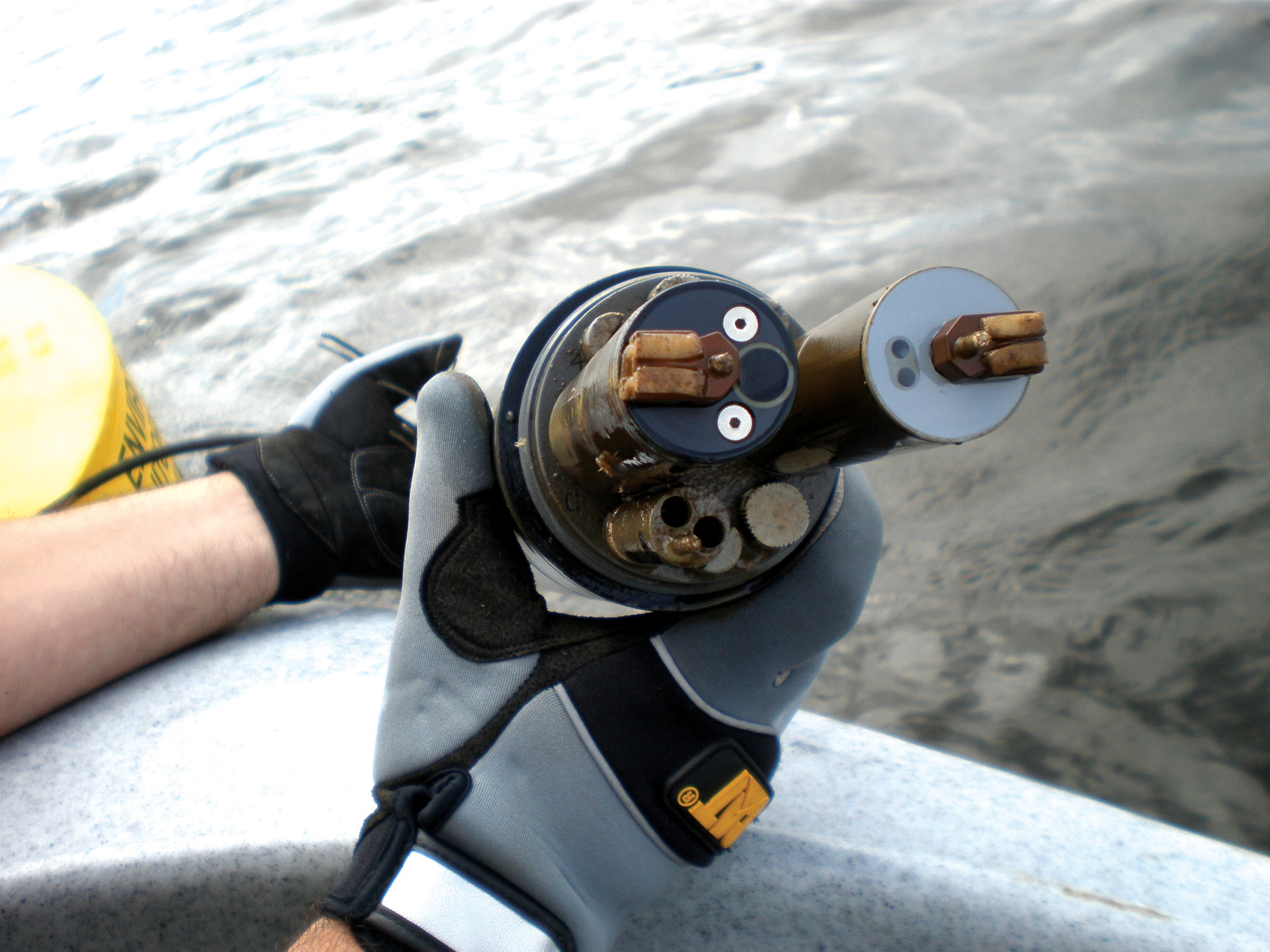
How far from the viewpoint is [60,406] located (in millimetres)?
1466

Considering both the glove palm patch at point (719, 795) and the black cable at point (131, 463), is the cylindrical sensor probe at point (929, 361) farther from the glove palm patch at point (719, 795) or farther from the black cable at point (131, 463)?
the black cable at point (131, 463)

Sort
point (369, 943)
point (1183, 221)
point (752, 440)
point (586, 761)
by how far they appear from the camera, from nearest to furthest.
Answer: point (752, 440) → point (369, 943) → point (586, 761) → point (1183, 221)

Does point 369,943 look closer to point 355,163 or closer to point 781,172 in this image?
point 781,172

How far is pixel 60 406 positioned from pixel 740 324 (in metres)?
1.47

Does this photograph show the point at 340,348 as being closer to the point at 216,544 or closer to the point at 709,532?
the point at 216,544

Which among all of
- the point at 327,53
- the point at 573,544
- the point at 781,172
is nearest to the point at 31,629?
the point at 573,544

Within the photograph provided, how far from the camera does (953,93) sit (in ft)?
7.61

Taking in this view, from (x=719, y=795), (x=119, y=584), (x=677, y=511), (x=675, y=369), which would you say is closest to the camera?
(x=675, y=369)

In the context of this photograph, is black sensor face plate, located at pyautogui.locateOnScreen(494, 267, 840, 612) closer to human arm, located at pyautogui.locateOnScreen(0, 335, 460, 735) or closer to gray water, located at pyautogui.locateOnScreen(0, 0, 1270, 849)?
human arm, located at pyautogui.locateOnScreen(0, 335, 460, 735)

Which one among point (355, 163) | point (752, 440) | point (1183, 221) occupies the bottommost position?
point (1183, 221)

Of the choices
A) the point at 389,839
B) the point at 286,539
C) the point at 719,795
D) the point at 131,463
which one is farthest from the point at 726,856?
the point at 131,463

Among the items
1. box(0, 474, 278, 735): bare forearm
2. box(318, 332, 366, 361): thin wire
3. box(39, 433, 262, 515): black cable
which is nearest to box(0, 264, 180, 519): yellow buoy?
box(39, 433, 262, 515): black cable

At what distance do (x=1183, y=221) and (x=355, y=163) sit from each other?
8.52 feet

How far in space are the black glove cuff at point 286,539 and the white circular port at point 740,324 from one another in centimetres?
100
